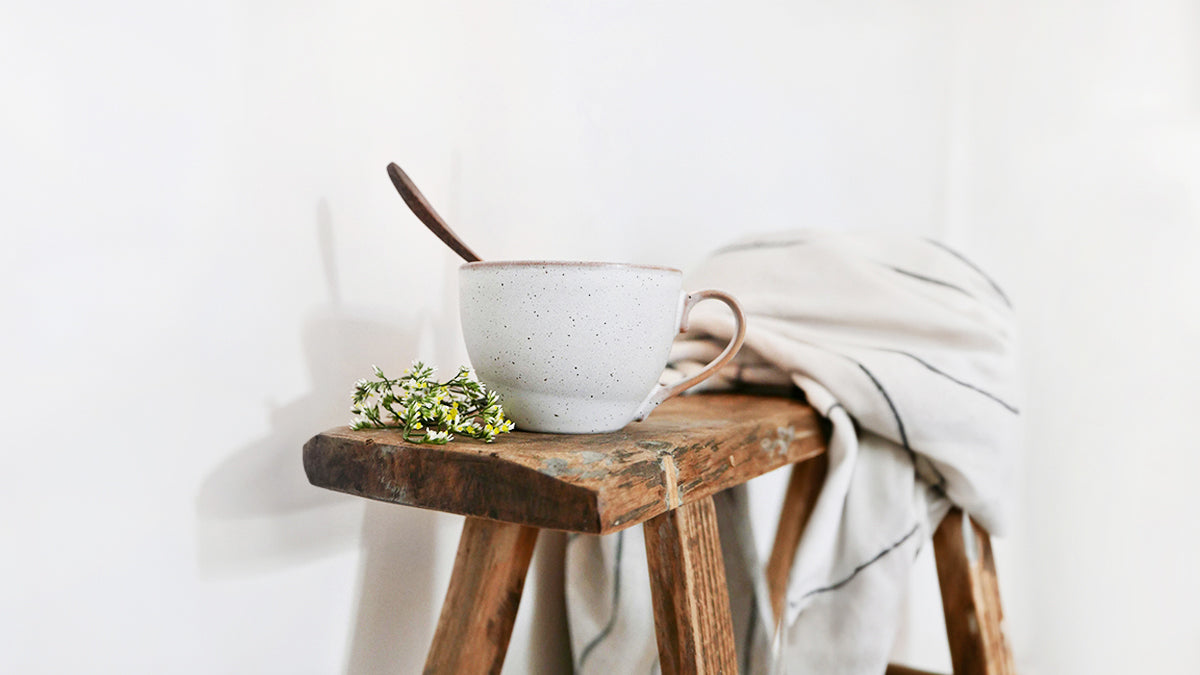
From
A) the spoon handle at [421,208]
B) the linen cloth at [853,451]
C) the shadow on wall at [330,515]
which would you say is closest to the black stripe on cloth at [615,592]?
the linen cloth at [853,451]

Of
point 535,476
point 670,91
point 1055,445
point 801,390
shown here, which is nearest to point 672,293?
point 535,476

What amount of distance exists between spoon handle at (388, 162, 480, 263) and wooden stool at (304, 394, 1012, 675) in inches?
4.4

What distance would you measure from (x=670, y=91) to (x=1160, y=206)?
811 millimetres

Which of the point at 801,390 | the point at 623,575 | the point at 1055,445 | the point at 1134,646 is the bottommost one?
the point at 1134,646

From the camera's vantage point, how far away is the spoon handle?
40 cm

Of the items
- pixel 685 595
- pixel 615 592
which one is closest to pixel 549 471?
pixel 685 595

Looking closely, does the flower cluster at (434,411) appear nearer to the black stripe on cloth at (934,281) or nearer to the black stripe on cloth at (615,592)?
the black stripe on cloth at (615,592)

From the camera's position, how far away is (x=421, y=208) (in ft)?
1.36

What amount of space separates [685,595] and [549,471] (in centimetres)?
13

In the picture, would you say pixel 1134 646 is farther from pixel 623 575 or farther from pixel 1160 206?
pixel 623 575

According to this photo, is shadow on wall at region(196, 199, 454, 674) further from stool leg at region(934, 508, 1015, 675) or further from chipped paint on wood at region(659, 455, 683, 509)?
stool leg at region(934, 508, 1015, 675)

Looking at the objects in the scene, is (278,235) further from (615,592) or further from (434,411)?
(615,592)

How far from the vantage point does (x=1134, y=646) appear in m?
1.12

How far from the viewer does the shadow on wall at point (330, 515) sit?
1.32 feet
